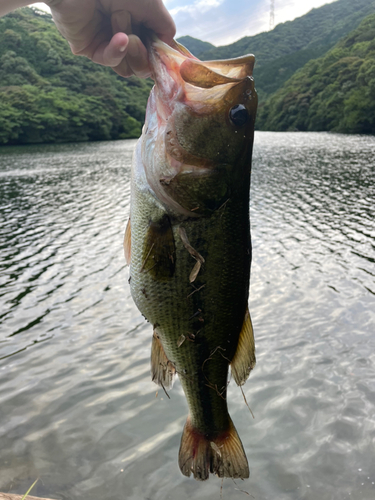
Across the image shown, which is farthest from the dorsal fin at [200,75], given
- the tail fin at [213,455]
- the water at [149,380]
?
the water at [149,380]

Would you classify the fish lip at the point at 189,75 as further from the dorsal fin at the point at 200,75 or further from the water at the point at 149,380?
the water at the point at 149,380

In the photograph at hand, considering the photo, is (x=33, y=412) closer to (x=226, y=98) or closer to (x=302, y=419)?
(x=302, y=419)

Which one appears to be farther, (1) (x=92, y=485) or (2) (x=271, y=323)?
(2) (x=271, y=323)

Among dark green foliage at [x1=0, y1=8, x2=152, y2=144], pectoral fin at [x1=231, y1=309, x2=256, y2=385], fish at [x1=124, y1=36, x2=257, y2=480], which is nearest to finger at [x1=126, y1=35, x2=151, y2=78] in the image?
fish at [x1=124, y1=36, x2=257, y2=480]

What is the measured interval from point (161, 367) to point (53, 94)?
312 ft

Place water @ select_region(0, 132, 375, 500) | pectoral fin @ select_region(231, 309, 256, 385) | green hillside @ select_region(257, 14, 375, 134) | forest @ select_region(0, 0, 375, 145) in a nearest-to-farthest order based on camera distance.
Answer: pectoral fin @ select_region(231, 309, 256, 385), water @ select_region(0, 132, 375, 500), green hillside @ select_region(257, 14, 375, 134), forest @ select_region(0, 0, 375, 145)

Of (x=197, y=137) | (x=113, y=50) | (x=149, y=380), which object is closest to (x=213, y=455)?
(x=197, y=137)

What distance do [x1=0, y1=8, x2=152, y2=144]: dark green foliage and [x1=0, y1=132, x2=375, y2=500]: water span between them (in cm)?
6750

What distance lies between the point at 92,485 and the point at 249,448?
6.69 ft

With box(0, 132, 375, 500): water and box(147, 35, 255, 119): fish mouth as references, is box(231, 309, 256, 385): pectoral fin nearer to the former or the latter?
box(147, 35, 255, 119): fish mouth

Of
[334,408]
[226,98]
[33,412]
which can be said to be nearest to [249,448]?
[334,408]

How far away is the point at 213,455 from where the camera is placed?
8.18 ft

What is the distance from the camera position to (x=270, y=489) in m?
4.46

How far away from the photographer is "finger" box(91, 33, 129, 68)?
2.09m
